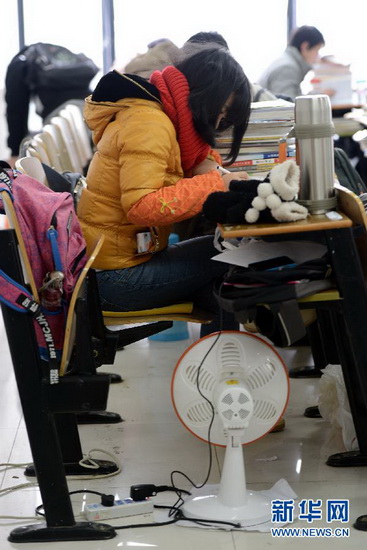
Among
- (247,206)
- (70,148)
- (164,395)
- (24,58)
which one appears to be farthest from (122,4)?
(247,206)

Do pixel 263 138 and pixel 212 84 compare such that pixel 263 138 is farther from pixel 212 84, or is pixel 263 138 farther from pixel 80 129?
pixel 80 129

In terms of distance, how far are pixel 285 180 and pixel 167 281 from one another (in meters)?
0.58

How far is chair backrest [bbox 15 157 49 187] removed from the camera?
2363 millimetres

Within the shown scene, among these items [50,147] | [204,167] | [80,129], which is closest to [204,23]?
[80,129]

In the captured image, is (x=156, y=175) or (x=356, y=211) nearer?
(x=356, y=211)

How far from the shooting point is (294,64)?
557 cm

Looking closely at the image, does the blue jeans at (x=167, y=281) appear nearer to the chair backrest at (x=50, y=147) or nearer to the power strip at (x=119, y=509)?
the power strip at (x=119, y=509)

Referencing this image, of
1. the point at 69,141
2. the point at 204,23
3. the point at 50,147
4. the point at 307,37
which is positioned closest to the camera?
the point at 50,147

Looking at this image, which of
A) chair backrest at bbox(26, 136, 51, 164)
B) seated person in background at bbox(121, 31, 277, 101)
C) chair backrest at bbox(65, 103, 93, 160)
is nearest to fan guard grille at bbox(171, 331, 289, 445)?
seated person in background at bbox(121, 31, 277, 101)

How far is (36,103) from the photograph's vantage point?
5.67m

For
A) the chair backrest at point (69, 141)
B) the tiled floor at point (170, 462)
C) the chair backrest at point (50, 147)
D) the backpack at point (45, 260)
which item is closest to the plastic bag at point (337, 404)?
the tiled floor at point (170, 462)

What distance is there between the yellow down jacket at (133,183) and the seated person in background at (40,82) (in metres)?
3.24

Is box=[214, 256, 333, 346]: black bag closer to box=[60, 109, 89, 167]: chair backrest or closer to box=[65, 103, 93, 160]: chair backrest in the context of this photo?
box=[60, 109, 89, 167]: chair backrest

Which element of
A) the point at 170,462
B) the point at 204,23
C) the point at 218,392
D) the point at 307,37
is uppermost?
the point at 204,23
